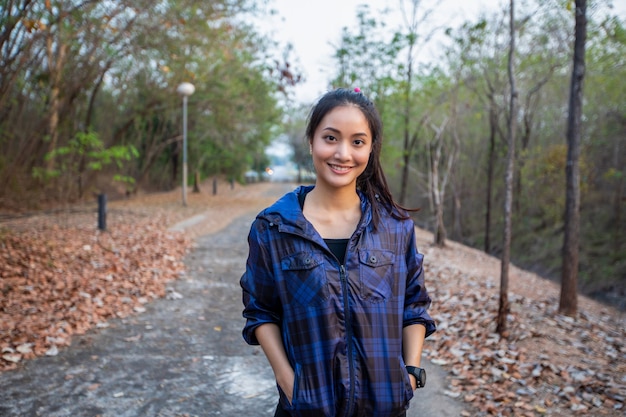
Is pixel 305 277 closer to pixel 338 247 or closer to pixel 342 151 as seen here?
pixel 338 247

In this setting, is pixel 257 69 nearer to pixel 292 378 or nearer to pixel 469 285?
pixel 469 285

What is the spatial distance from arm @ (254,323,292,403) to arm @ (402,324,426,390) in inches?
17.6

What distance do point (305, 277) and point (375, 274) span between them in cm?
26

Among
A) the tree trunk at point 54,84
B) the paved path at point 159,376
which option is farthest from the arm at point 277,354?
the tree trunk at point 54,84

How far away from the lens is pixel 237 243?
37.8 feet

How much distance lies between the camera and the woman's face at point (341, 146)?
190 cm

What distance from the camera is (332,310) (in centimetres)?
176

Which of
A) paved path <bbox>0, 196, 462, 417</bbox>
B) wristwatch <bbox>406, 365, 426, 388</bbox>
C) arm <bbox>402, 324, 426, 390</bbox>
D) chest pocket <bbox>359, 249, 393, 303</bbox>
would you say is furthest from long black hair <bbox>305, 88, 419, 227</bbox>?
paved path <bbox>0, 196, 462, 417</bbox>

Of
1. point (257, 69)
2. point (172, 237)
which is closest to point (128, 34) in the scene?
point (172, 237)

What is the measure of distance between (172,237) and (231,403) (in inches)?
290

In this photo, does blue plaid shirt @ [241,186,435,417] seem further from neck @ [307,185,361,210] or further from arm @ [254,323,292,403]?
neck @ [307,185,361,210]

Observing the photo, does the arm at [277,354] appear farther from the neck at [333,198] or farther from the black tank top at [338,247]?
the neck at [333,198]

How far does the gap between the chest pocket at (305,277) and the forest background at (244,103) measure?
23.0 feet

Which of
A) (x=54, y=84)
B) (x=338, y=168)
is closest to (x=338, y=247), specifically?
(x=338, y=168)
